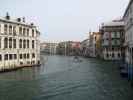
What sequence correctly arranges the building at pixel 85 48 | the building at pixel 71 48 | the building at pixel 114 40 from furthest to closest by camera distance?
the building at pixel 71 48 → the building at pixel 85 48 → the building at pixel 114 40

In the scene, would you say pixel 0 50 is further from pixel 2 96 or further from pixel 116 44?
pixel 116 44

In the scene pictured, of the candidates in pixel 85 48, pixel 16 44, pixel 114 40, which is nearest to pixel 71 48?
pixel 85 48

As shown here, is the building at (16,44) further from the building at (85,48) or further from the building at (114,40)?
the building at (85,48)

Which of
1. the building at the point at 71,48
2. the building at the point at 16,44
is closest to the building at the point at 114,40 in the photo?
the building at the point at 16,44

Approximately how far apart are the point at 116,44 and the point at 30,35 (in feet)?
145

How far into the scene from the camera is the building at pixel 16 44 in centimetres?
4200

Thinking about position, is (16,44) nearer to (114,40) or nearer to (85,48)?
(114,40)

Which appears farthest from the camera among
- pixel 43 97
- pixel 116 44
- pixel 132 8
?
pixel 116 44

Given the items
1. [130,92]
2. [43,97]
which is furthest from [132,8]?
[43,97]

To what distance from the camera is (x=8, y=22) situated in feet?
144

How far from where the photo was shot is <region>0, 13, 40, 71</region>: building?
4200cm

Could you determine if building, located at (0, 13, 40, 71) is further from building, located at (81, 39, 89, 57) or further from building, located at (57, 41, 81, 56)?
building, located at (57, 41, 81, 56)

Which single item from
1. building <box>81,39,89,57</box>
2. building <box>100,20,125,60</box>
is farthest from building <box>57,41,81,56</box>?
building <box>100,20,125,60</box>

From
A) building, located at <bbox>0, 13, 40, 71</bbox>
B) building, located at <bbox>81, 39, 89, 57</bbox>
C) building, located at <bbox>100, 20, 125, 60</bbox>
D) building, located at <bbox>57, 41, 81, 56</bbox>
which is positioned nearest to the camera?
building, located at <bbox>0, 13, 40, 71</bbox>
